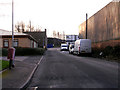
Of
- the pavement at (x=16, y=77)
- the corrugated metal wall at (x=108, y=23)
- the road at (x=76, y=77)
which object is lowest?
the road at (x=76, y=77)

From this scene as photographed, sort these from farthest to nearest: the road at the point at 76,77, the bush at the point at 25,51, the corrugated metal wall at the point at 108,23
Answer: the bush at the point at 25,51, the corrugated metal wall at the point at 108,23, the road at the point at 76,77

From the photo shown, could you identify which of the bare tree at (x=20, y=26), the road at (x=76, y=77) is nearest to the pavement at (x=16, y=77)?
the road at (x=76, y=77)

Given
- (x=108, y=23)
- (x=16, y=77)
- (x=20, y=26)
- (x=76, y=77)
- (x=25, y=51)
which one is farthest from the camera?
(x=20, y=26)

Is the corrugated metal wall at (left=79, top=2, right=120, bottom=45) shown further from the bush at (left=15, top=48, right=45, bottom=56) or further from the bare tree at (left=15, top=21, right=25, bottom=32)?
the bare tree at (left=15, top=21, right=25, bottom=32)

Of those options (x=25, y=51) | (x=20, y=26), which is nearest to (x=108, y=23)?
(x=25, y=51)

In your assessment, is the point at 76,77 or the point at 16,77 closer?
the point at 16,77

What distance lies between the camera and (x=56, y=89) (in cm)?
591

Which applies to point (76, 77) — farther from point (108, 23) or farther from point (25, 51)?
point (25, 51)

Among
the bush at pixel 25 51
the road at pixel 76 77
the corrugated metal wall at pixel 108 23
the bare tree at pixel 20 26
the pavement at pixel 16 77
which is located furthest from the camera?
the bare tree at pixel 20 26

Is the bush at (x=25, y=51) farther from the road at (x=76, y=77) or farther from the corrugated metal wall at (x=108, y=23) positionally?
the road at (x=76, y=77)

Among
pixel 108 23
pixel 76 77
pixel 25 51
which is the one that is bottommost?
pixel 76 77

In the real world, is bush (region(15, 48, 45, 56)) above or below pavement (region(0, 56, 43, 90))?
above

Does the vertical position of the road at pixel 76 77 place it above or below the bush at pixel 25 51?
below

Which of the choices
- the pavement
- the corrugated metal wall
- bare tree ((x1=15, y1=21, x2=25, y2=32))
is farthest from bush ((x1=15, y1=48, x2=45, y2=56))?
bare tree ((x1=15, y1=21, x2=25, y2=32))
